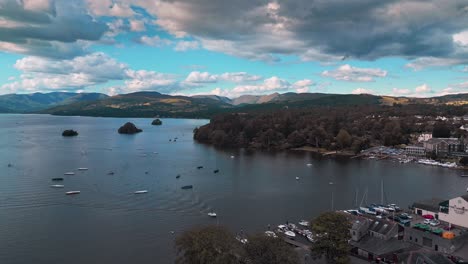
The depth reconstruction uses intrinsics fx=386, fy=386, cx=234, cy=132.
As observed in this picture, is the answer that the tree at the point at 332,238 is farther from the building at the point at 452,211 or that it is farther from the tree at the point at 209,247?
the building at the point at 452,211

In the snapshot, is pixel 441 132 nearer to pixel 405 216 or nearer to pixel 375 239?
pixel 405 216

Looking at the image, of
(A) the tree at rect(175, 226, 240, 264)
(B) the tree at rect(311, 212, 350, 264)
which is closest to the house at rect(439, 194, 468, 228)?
(B) the tree at rect(311, 212, 350, 264)

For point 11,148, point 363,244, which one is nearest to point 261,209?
point 363,244

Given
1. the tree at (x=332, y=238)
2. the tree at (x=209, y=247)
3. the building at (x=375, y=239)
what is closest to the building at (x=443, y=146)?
the building at (x=375, y=239)

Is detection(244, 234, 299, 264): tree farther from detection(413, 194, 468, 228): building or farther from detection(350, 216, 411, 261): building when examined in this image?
detection(413, 194, 468, 228): building

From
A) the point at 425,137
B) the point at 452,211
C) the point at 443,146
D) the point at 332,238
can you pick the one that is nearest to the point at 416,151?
the point at 443,146

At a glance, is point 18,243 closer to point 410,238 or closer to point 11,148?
point 410,238
